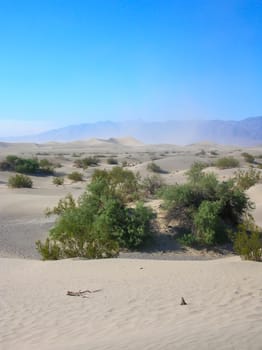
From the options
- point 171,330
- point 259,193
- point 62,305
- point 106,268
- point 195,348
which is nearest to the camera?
point 195,348

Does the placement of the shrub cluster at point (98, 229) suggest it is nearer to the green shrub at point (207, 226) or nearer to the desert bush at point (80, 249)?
the desert bush at point (80, 249)

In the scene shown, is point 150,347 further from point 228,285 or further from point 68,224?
point 68,224

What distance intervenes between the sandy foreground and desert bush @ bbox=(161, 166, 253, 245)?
351 cm

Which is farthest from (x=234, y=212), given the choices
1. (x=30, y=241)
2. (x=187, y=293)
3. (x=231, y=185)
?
(x=187, y=293)

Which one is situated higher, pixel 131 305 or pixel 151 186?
pixel 151 186

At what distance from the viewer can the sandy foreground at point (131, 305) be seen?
5.82 metres

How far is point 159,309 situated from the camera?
7.65 m

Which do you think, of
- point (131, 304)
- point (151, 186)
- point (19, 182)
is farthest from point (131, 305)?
point (19, 182)

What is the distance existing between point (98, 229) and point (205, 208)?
3335 millimetres

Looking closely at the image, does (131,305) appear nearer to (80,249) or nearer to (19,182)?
(80,249)

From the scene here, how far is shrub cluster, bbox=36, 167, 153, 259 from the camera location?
12.9 meters

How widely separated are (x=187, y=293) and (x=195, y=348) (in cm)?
352

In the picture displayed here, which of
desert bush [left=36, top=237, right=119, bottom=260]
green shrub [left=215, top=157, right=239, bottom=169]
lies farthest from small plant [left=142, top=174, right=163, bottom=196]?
green shrub [left=215, top=157, right=239, bottom=169]

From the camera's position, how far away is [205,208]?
14.9 m
